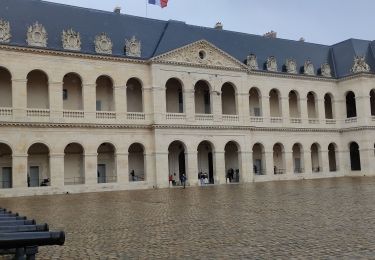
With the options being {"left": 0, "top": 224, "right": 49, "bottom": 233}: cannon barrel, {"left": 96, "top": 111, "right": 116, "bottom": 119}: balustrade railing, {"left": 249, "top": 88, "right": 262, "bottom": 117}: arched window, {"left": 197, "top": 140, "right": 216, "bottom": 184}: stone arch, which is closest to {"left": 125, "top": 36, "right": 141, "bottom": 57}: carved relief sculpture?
{"left": 96, "top": 111, "right": 116, "bottom": 119}: balustrade railing

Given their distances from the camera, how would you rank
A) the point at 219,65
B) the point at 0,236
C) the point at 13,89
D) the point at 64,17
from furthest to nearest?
the point at 219,65 < the point at 64,17 < the point at 13,89 < the point at 0,236

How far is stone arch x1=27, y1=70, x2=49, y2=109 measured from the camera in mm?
39875

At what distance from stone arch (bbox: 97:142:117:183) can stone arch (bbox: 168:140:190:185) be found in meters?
6.00

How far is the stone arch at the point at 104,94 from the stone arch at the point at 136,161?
416 centimetres

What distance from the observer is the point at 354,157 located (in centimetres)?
5459

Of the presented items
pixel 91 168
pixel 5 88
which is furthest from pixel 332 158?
pixel 5 88

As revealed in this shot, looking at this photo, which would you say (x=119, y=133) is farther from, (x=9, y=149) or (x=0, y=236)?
(x=0, y=236)

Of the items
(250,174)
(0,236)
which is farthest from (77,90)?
(0,236)

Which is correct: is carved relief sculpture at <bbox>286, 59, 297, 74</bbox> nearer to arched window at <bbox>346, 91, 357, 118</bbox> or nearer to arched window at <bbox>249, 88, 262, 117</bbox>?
arched window at <bbox>249, 88, 262, 117</bbox>

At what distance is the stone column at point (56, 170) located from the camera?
3806 centimetres

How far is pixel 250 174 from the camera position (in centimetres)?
4725

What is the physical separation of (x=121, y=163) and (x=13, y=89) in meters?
10.5

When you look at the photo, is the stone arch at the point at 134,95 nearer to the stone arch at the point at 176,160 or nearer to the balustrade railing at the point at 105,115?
the balustrade railing at the point at 105,115

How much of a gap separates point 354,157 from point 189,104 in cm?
2169
